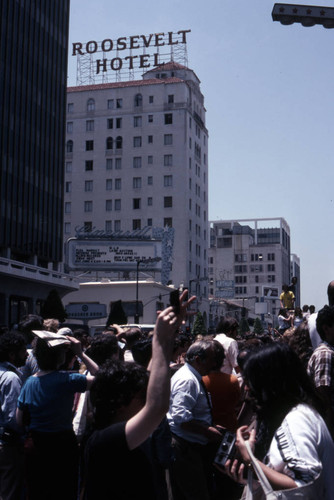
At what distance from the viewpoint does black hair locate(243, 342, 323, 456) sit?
9.98 ft

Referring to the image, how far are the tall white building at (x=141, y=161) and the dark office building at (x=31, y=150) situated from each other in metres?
22.5

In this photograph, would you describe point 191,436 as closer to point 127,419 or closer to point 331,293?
point 331,293

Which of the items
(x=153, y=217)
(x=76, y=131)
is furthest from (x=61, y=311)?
(x=76, y=131)

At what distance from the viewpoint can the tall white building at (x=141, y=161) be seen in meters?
85.3

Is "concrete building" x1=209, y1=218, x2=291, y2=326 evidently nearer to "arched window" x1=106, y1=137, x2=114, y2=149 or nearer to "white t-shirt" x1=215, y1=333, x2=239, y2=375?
"arched window" x1=106, y1=137, x2=114, y2=149

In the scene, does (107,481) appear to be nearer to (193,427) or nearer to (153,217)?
(193,427)

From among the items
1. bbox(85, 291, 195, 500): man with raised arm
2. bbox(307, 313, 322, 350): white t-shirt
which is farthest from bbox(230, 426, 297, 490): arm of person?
bbox(307, 313, 322, 350): white t-shirt

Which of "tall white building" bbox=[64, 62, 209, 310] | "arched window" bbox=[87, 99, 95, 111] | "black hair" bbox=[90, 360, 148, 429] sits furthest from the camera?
"arched window" bbox=[87, 99, 95, 111]

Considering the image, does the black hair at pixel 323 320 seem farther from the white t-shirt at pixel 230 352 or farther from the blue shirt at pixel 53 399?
the white t-shirt at pixel 230 352

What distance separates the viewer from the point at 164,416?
405 centimetres

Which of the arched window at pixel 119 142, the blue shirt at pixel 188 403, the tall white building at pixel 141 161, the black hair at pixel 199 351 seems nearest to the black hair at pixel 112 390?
the blue shirt at pixel 188 403

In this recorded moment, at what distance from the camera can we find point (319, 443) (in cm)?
285

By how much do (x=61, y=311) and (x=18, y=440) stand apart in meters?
45.4

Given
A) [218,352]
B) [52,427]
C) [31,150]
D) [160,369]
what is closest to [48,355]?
[52,427]
